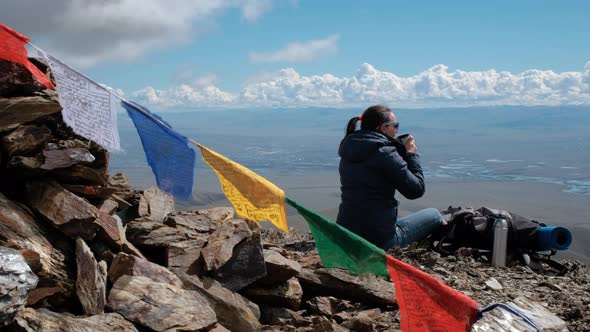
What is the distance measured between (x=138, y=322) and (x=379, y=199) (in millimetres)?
4038

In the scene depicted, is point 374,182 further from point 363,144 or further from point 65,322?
point 65,322

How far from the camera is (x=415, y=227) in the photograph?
28.0 feet

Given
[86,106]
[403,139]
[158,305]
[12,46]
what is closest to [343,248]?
[158,305]

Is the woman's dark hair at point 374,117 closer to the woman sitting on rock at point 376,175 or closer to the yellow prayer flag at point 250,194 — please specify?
the woman sitting on rock at point 376,175

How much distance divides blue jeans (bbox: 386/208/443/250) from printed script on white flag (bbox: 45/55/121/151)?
4.48 m

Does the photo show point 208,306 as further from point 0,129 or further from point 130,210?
point 0,129

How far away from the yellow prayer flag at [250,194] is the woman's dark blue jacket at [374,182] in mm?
2129

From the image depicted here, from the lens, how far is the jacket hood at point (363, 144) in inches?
280

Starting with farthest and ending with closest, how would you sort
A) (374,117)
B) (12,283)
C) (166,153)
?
1. (374,117)
2. (166,153)
3. (12,283)

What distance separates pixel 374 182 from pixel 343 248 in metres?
2.67

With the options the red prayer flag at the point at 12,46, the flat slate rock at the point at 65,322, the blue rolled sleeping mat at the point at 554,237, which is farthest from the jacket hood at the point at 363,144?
the red prayer flag at the point at 12,46

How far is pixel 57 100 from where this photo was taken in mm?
5516

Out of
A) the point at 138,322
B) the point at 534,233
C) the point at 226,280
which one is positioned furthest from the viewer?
the point at 534,233

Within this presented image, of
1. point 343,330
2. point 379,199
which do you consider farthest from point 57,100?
point 379,199
